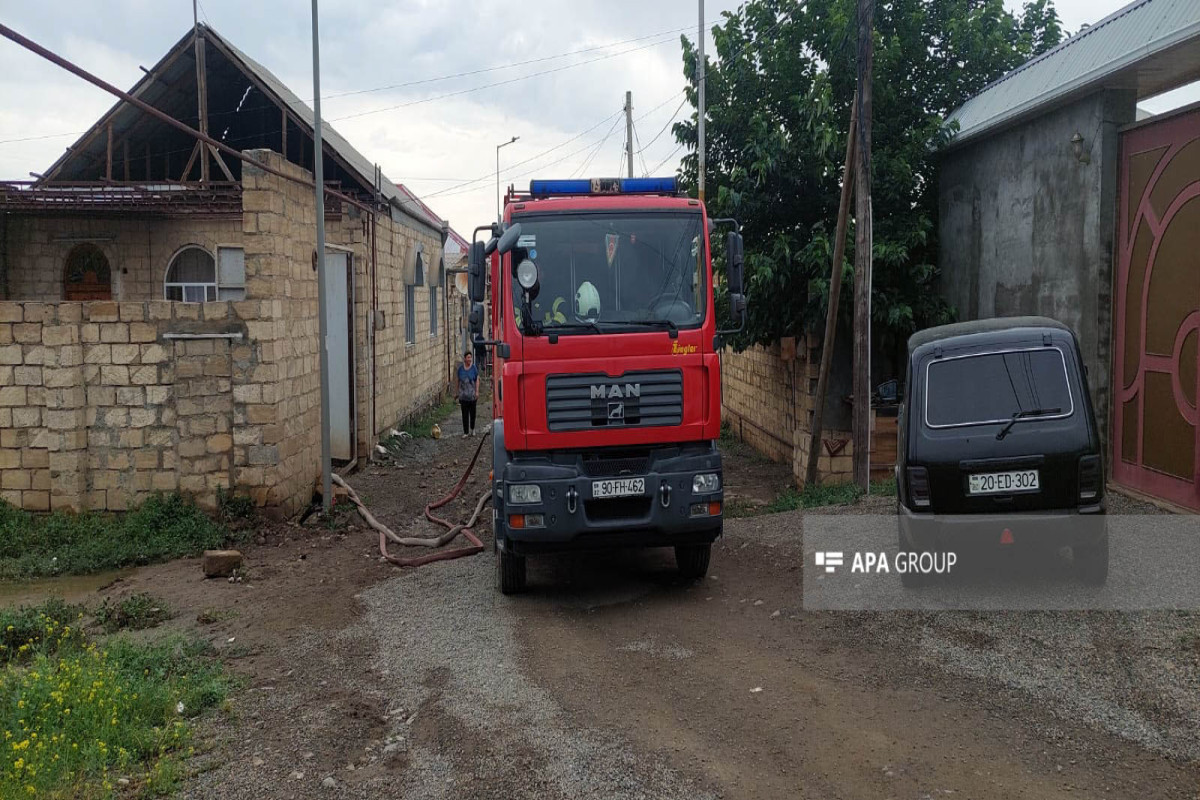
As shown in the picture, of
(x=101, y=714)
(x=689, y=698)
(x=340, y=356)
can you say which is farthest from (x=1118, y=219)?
(x=340, y=356)

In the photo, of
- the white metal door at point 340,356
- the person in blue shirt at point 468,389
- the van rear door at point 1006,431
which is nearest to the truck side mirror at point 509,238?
the van rear door at point 1006,431

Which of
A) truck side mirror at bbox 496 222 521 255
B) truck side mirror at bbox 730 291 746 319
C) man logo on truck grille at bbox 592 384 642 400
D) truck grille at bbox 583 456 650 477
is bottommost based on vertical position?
truck grille at bbox 583 456 650 477

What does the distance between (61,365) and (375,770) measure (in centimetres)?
774

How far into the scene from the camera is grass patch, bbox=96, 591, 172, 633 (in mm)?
8141

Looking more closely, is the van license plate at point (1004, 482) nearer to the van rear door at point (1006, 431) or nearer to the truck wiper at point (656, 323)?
the van rear door at point (1006, 431)

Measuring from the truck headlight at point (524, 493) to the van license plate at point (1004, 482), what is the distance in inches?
122

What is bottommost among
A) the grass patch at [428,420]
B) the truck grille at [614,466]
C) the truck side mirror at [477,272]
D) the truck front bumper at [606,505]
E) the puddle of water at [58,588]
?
the puddle of water at [58,588]

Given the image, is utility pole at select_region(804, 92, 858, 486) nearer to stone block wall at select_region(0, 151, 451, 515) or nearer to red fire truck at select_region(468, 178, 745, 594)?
red fire truck at select_region(468, 178, 745, 594)

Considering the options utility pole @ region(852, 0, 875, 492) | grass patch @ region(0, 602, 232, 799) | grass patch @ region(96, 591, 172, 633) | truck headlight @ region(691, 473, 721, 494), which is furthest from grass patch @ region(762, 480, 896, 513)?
grass patch @ region(0, 602, 232, 799)

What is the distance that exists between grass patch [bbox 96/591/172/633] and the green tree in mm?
8499

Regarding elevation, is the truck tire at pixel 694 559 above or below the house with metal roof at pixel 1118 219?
below

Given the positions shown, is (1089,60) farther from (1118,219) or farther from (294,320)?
(294,320)

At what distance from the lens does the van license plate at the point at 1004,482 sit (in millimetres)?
6789

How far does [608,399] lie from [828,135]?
7.40m
